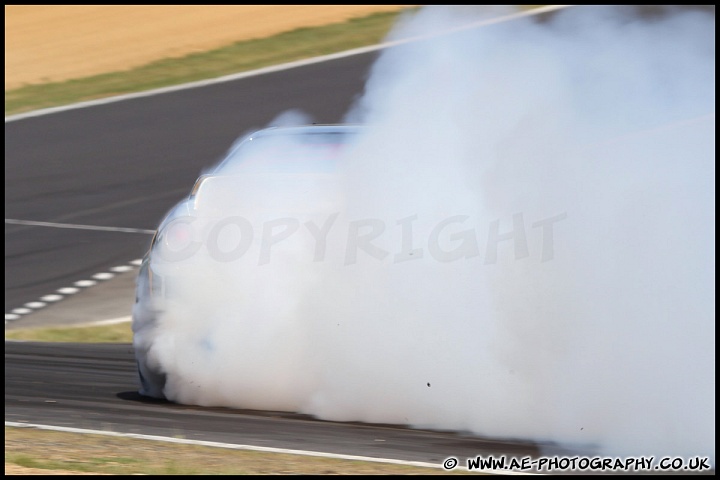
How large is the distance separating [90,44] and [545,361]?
20.6 meters

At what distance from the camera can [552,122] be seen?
5.97m

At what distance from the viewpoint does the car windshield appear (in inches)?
249

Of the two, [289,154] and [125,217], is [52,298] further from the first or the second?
[289,154]

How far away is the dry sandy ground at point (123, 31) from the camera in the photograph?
23203 mm

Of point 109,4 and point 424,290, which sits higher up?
point 109,4

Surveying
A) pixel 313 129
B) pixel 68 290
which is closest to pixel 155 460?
pixel 313 129

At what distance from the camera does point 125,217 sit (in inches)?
584

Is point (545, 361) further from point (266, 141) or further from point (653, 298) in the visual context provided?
point (266, 141)

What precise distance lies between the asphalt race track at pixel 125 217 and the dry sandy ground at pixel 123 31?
2974mm

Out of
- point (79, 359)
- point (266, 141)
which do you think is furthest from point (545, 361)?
point (79, 359)

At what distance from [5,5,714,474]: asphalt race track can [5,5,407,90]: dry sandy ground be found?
2.97m

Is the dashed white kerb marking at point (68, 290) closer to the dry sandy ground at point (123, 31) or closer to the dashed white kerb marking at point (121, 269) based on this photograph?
the dashed white kerb marking at point (121, 269)

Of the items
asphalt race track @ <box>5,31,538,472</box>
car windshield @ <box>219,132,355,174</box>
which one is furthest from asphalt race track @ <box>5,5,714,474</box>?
car windshield @ <box>219,132,355,174</box>

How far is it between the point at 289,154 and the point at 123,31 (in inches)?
773
